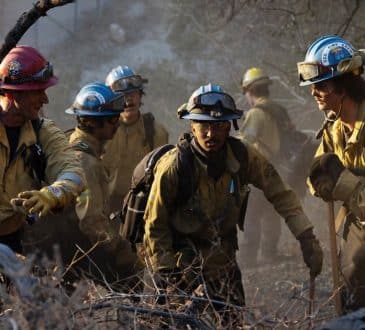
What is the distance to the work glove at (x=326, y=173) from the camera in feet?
20.6

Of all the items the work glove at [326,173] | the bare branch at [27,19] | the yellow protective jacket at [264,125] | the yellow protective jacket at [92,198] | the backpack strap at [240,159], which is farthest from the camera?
the yellow protective jacket at [264,125]

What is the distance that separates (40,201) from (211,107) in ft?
4.62

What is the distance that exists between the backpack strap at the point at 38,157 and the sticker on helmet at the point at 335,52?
5.64ft

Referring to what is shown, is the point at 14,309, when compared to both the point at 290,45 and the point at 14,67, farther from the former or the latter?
the point at 290,45

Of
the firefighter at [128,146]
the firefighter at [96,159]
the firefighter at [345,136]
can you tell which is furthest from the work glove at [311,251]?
the firefighter at [128,146]

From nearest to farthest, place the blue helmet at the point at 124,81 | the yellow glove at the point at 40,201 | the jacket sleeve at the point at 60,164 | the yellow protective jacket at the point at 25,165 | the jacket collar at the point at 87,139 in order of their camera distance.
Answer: the yellow glove at the point at 40,201 → the jacket sleeve at the point at 60,164 → the yellow protective jacket at the point at 25,165 → the jacket collar at the point at 87,139 → the blue helmet at the point at 124,81

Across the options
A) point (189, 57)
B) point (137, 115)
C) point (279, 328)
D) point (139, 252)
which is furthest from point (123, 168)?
point (189, 57)

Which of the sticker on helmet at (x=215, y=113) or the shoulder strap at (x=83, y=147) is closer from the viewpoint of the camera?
the sticker on helmet at (x=215, y=113)

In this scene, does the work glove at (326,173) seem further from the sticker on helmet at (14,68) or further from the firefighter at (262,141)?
the firefighter at (262,141)

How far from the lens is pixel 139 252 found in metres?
6.24

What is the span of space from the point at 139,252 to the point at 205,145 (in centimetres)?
80

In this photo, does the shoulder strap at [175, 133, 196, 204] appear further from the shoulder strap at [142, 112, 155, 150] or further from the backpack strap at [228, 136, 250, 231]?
the shoulder strap at [142, 112, 155, 150]

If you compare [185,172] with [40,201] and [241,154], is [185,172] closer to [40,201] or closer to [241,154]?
[241,154]

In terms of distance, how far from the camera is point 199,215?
5945mm
